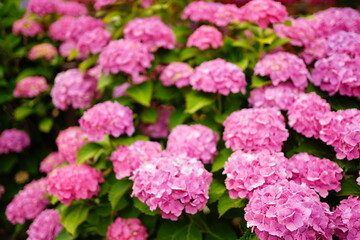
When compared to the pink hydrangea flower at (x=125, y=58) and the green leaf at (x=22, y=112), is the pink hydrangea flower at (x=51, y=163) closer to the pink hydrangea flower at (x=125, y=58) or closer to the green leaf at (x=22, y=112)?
the green leaf at (x=22, y=112)

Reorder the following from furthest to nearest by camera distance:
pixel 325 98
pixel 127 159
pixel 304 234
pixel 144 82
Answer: pixel 144 82 < pixel 325 98 < pixel 127 159 < pixel 304 234

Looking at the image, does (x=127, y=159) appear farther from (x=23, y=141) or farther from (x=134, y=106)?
(x=23, y=141)

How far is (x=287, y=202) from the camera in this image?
3.36 ft

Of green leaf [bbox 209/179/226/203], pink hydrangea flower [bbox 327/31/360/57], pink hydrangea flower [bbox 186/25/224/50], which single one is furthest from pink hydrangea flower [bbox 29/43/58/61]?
pink hydrangea flower [bbox 327/31/360/57]

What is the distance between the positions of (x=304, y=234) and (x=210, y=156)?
0.74m

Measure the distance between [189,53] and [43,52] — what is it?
1184mm

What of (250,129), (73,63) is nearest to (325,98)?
(250,129)

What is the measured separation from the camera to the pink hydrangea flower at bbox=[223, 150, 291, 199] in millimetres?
1224

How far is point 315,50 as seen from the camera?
1927 millimetres

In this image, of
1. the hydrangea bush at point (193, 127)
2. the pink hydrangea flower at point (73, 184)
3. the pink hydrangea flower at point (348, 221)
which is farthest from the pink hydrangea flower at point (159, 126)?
the pink hydrangea flower at point (348, 221)

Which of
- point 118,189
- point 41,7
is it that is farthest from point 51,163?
point 41,7

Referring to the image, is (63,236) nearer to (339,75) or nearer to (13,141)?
(13,141)

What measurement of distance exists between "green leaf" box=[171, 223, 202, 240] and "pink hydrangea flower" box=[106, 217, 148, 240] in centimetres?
26

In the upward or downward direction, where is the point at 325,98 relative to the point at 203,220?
upward
